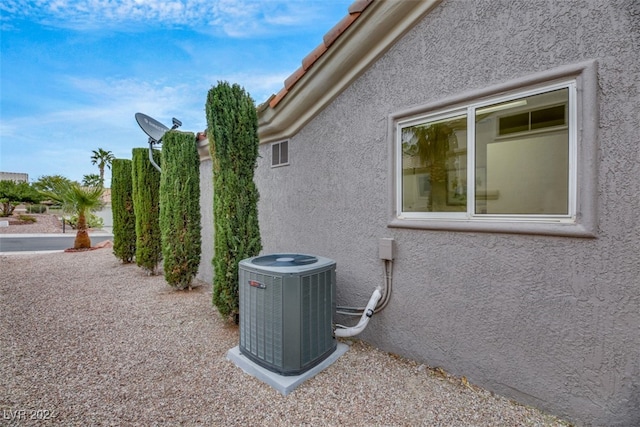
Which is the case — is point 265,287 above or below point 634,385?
above

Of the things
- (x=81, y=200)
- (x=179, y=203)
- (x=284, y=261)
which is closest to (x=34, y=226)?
(x=81, y=200)

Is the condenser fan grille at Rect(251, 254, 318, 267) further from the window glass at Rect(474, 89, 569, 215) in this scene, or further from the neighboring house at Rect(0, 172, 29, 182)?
the neighboring house at Rect(0, 172, 29, 182)

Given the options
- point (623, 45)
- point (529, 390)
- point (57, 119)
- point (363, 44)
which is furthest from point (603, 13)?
point (57, 119)

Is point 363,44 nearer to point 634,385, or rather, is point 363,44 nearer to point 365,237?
point 365,237

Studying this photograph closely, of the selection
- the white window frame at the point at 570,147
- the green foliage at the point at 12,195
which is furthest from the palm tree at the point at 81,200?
the green foliage at the point at 12,195

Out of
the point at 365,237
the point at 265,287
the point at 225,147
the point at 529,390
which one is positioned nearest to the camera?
the point at 529,390

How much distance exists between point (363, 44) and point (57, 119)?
25703mm

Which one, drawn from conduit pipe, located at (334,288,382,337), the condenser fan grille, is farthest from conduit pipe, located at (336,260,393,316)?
the condenser fan grille

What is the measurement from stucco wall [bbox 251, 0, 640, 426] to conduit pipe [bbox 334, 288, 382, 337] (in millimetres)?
241

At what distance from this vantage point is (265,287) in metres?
3.46

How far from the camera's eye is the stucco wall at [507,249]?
2455 mm

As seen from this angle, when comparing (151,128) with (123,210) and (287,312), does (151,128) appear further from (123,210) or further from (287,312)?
(287,312)

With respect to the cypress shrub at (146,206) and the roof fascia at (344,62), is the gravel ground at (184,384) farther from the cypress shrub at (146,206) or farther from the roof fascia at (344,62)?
the roof fascia at (344,62)

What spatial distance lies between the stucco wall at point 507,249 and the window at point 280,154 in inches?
49.1
